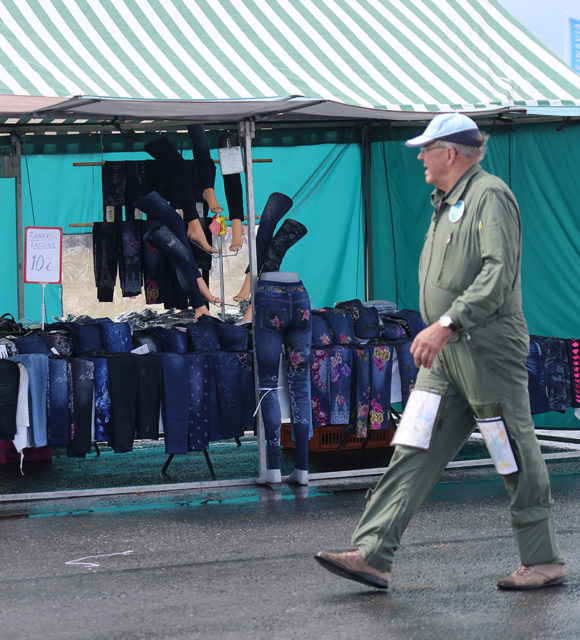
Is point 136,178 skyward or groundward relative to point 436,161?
skyward

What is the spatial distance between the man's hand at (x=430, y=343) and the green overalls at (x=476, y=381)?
141 mm

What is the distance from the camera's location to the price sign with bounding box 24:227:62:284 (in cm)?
779

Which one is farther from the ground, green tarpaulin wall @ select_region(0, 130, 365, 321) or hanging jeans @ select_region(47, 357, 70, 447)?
green tarpaulin wall @ select_region(0, 130, 365, 321)

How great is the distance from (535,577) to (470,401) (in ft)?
2.55

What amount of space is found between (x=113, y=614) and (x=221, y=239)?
16.1 feet

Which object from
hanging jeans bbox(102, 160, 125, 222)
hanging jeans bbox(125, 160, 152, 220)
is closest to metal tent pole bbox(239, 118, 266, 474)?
hanging jeans bbox(125, 160, 152, 220)

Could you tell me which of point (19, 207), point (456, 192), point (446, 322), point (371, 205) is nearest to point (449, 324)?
point (446, 322)

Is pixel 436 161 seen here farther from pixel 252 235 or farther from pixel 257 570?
pixel 252 235

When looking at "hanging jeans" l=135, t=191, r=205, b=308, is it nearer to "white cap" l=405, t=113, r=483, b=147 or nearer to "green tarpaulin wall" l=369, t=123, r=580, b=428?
"green tarpaulin wall" l=369, t=123, r=580, b=428

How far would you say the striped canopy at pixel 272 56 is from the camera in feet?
23.5

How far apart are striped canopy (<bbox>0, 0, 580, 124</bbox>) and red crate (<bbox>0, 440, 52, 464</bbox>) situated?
10.3 ft

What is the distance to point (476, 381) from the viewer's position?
453 centimetres

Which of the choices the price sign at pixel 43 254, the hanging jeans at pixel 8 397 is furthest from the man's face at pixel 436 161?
the price sign at pixel 43 254

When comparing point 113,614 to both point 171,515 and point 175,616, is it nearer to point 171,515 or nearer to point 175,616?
point 175,616
